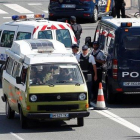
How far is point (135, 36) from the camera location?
67.7 ft

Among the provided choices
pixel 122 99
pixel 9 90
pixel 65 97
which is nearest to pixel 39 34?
pixel 122 99

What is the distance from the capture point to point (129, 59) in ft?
67.9

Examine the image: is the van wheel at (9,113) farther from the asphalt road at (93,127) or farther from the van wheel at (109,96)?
the van wheel at (109,96)

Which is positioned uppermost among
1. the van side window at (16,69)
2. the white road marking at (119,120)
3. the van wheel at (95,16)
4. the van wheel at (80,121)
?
the van side window at (16,69)

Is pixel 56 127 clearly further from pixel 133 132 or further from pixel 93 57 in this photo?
pixel 93 57

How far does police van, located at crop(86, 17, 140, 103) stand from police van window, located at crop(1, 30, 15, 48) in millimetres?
5070

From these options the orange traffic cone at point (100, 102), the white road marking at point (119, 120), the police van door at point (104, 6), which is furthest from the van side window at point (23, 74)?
the police van door at point (104, 6)

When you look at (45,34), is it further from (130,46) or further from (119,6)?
(119,6)

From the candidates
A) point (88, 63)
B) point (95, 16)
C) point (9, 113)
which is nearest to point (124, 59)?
point (88, 63)

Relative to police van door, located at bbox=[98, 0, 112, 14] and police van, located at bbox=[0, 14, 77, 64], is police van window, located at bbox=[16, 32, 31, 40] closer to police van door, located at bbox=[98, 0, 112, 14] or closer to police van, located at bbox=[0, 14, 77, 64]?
police van, located at bbox=[0, 14, 77, 64]

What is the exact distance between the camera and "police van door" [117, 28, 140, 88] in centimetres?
2058

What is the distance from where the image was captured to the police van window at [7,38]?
25.4 metres

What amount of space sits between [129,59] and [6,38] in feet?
20.5

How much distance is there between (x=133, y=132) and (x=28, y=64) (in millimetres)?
2847
